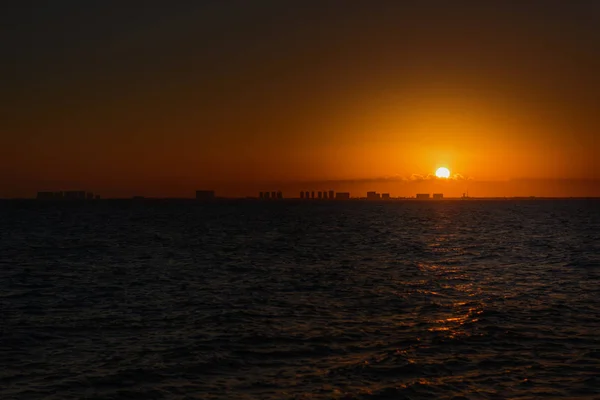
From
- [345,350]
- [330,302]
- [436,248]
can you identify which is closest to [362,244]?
[436,248]

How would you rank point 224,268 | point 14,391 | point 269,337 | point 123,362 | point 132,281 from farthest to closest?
point 224,268, point 132,281, point 269,337, point 123,362, point 14,391

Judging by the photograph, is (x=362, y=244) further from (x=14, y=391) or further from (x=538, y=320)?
(x=14, y=391)

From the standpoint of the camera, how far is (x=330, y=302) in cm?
3012

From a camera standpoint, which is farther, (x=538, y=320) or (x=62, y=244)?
(x=62, y=244)

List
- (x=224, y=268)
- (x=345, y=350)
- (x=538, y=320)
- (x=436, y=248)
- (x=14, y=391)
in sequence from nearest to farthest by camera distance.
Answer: (x=14, y=391), (x=345, y=350), (x=538, y=320), (x=224, y=268), (x=436, y=248)

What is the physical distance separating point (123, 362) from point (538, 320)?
1579cm

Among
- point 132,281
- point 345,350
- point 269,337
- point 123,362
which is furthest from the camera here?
point 132,281

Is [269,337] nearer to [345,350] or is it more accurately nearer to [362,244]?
[345,350]

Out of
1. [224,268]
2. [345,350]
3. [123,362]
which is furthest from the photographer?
[224,268]

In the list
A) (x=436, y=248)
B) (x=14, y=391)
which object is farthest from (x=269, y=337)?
(x=436, y=248)

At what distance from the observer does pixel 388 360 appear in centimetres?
1922

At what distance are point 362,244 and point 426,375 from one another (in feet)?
177

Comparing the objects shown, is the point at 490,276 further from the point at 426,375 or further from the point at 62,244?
the point at 62,244

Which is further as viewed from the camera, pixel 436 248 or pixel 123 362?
pixel 436 248
